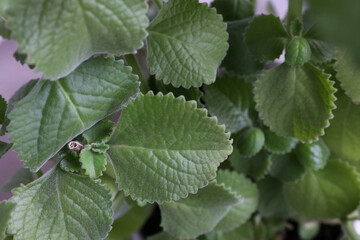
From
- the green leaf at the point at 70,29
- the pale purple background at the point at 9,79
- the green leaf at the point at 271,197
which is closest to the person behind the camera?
the green leaf at the point at 70,29

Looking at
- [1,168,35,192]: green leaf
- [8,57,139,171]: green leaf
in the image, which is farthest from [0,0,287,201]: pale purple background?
[8,57,139,171]: green leaf

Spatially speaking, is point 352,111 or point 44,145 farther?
point 352,111

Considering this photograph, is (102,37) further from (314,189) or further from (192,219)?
(314,189)

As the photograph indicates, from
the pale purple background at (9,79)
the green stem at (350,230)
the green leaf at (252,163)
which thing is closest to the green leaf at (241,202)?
the green leaf at (252,163)

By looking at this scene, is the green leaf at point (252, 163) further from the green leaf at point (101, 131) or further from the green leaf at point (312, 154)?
the green leaf at point (101, 131)

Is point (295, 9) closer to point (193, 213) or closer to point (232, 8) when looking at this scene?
point (232, 8)

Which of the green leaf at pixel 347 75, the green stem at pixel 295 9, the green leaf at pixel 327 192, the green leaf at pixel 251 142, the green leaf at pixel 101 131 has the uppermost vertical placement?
the green stem at pixel 295 9

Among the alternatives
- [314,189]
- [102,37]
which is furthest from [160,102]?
[314,189]

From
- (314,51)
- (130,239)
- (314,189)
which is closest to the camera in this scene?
(314,51)
